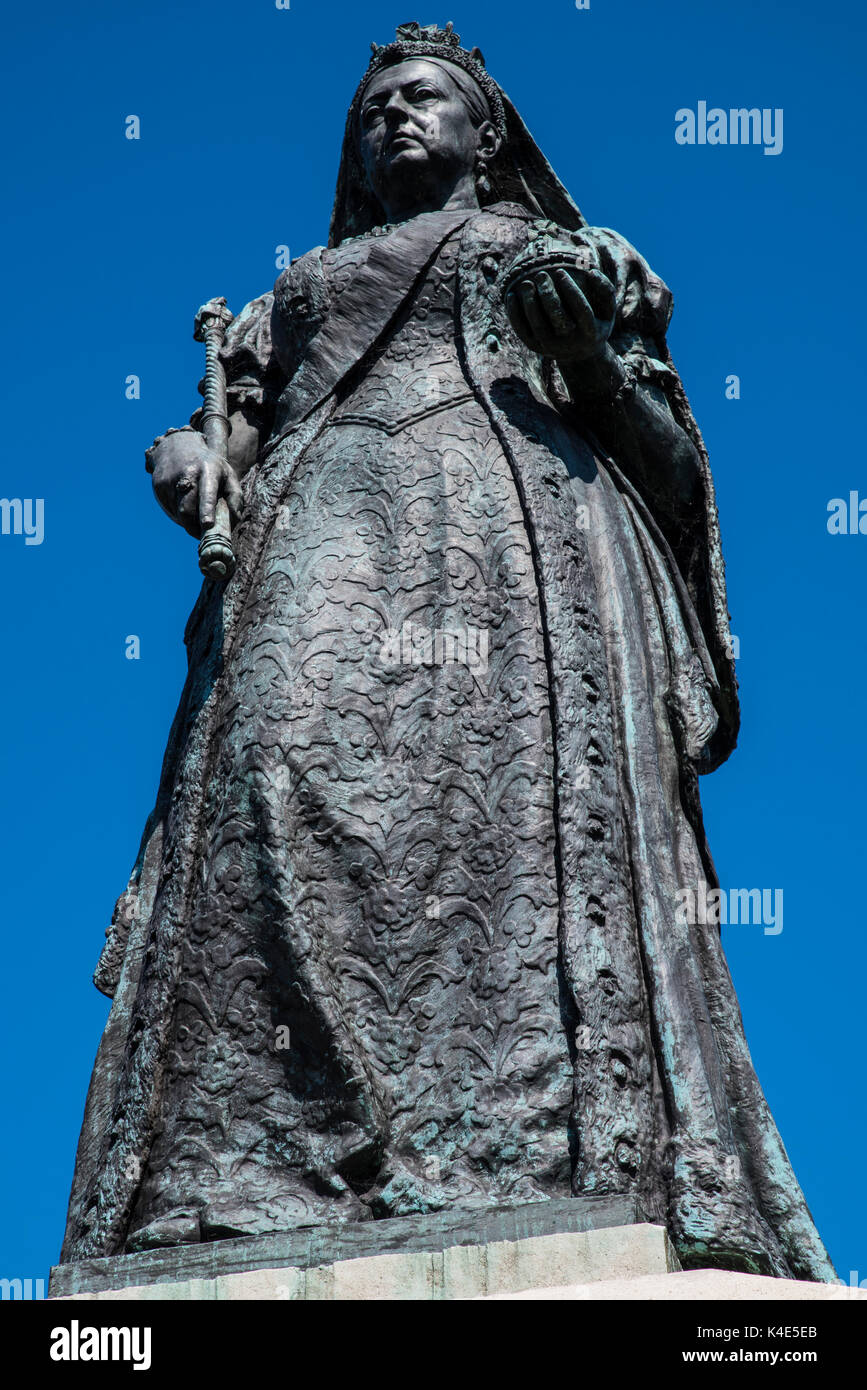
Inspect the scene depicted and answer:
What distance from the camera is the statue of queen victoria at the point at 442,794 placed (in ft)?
28.5

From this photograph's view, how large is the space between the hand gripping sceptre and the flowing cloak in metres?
0.12

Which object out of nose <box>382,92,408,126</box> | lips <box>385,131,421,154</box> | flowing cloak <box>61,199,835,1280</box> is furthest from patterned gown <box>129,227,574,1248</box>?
nose <box>382,92,408,126</box>

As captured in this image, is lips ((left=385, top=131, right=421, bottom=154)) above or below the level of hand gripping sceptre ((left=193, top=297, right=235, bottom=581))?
above

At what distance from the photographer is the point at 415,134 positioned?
1171 centimetres

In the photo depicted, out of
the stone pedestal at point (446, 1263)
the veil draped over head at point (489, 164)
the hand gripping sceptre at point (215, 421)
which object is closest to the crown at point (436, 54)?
the veil draped over head at point (489, 164)

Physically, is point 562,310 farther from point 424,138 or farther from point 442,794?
point 442,794

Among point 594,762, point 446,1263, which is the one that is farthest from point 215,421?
point 446,1263

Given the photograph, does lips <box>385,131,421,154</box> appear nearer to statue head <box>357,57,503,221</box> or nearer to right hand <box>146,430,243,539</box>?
statue head <box>357,57,503,221</box>

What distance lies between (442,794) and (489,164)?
4184 mm

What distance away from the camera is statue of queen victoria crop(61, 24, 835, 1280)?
8.69 meters

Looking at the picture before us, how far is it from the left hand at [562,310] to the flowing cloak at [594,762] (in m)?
0.49

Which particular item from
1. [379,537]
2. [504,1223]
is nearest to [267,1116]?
[504,1223]

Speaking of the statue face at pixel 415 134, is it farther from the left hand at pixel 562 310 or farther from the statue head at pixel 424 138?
the left hand at pixel 562 310

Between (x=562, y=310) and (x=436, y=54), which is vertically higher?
(x=436, y=54)
